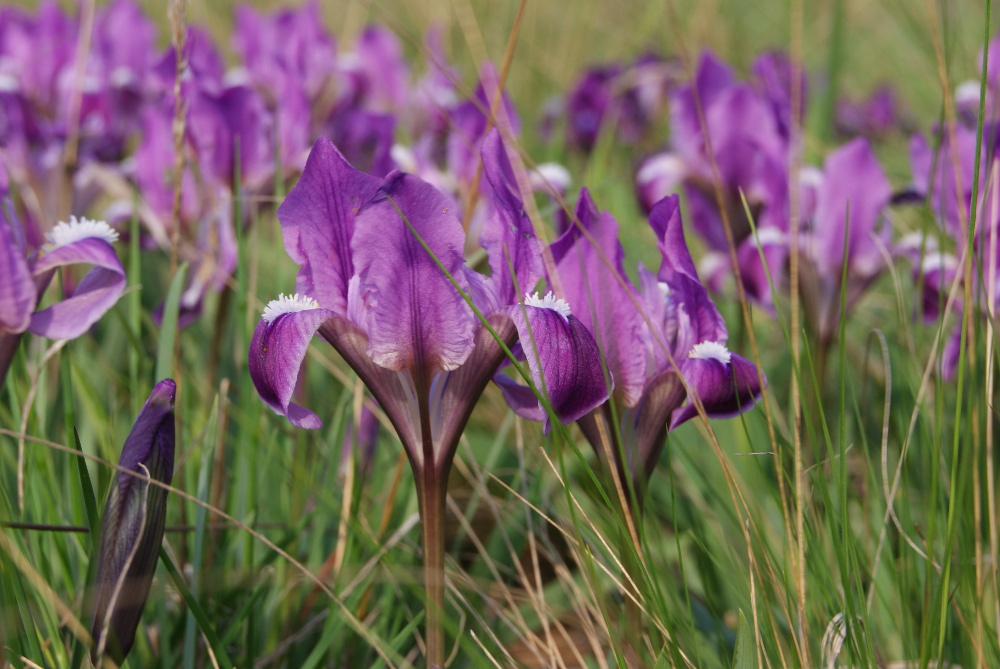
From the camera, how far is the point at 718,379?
3.29 feet

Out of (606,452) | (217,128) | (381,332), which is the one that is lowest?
(606,452)

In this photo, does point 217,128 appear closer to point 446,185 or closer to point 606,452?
point 446,185

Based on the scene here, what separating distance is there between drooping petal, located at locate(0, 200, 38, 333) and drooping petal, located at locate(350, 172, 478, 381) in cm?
42

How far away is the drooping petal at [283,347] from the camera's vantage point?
90 centimetres

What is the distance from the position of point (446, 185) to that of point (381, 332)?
1474 millimetres

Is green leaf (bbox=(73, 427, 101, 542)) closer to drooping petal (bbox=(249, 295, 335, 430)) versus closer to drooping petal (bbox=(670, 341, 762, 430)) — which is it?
drooping petal (bbox=(249, 295, 335, 430))

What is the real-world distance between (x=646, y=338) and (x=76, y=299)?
72 cm

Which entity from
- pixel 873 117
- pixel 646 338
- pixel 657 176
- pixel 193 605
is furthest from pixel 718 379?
pixel 873 117

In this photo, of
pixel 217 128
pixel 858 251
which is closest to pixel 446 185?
pixel 217 128

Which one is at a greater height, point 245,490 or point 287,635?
point 245,490

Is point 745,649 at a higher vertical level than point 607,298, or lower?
lower

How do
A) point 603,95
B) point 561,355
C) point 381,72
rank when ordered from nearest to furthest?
point 561,355 → point 381,72 → point 603,95

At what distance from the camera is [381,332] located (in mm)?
924

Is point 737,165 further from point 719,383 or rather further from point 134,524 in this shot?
point 134,524
